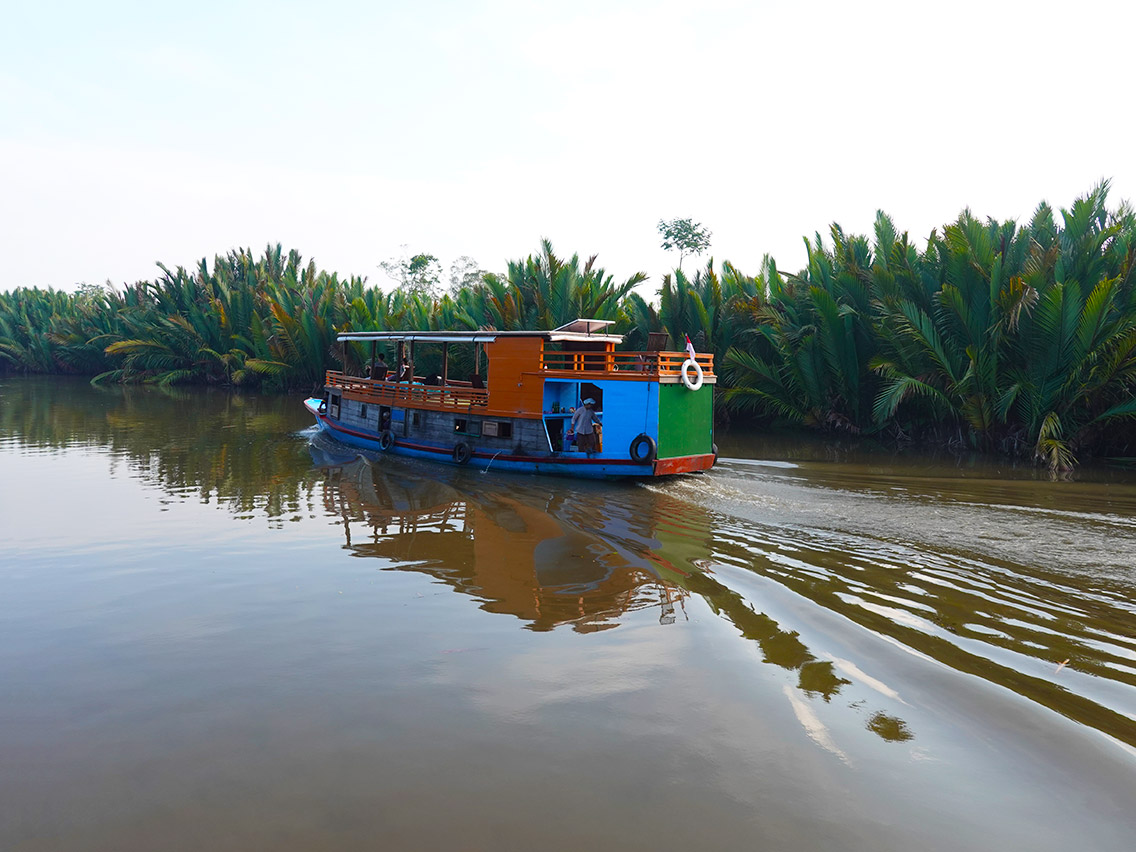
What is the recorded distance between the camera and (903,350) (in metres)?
17.7

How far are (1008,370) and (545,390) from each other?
9.85 metres

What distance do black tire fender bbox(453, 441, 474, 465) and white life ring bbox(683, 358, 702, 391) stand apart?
443 cm

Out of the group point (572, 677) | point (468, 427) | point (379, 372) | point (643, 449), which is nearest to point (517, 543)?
→ point (572, 677)

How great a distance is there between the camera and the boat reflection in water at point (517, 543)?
7125 mm

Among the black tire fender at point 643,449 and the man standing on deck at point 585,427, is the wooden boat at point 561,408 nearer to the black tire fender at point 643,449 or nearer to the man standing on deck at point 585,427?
the black tire fender at point 643,449

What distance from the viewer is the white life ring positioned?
13.5m

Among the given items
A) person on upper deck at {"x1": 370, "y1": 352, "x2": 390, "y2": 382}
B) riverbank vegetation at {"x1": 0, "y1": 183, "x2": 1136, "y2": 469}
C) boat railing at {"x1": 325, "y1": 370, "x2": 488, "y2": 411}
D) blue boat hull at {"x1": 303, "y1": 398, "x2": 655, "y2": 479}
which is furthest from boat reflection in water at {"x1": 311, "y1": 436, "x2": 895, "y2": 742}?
riverbank vegetation at {"x1": 0, "y1": 183, "x2": 1136, "y2": 469}

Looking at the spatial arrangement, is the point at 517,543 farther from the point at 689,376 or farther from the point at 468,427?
the point at 468,427

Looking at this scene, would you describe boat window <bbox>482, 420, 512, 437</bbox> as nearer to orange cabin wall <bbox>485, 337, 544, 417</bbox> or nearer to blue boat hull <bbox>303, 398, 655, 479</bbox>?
orange cabin wall <bbox>485, 337, 544, 417</bbox>

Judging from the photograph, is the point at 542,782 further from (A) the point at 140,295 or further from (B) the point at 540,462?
(A) the point at 140,295

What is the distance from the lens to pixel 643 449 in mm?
13250

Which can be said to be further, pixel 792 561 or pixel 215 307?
pixel 215 307

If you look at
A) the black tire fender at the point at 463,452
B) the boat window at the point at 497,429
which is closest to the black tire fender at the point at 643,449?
the boat window at the point at 497,429

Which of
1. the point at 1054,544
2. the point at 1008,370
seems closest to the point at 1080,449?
the point at 1008,370
